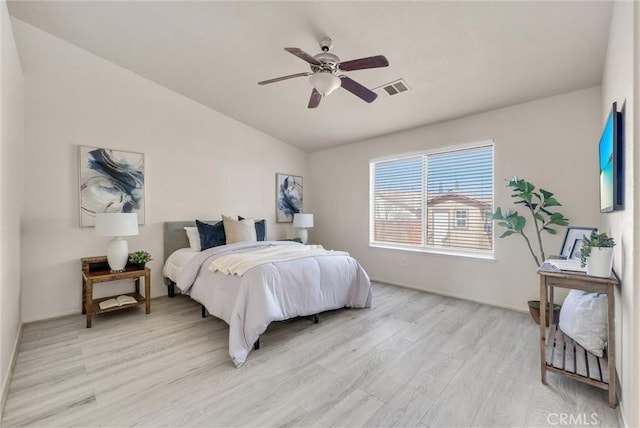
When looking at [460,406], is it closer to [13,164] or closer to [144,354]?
[144,354]

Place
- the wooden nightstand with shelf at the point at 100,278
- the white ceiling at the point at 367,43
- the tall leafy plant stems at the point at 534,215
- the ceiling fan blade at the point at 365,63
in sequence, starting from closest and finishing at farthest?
1. the ceiling fan blade at the point at 365,63
2. the white ceiling at the point at 367,43
3. the wooden nightstand with shelf at the point at 100,278
4. the tall leafy plant stems at the point at 534,215

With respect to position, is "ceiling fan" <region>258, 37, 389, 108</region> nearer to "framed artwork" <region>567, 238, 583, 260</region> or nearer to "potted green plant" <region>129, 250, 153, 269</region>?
"framed artwork" <region>567, 238, 583, 260</region>

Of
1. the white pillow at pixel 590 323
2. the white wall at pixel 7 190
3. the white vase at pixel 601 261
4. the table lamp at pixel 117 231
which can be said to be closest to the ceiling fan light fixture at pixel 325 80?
the white wall at pixel 7 190

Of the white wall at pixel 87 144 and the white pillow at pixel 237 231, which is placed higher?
the white wall at pixel 87 144

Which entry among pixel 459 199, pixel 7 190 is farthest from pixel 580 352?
pixel 7 190

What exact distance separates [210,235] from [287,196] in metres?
1.99

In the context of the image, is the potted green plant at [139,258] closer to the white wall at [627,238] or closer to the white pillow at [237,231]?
the white pillow at [237,231]

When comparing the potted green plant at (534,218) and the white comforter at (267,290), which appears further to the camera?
the potted green plant at (534,218)

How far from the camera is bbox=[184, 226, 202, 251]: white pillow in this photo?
388 cm

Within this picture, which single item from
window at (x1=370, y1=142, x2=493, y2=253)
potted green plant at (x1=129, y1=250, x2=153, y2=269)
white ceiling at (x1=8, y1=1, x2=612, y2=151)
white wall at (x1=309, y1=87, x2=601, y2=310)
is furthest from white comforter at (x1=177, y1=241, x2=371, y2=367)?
Answer: white ceiling at (x1=8, y1=1, x2=612, y2=151)

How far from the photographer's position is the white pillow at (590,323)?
6.34 ft

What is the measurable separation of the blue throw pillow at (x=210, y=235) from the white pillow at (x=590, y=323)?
381 centimetres

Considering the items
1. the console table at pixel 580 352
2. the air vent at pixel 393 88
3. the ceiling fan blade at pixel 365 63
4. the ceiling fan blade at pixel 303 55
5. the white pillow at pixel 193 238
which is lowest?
the console table at pixel 580 352

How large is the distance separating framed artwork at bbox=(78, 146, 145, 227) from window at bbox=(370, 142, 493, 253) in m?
3.58
